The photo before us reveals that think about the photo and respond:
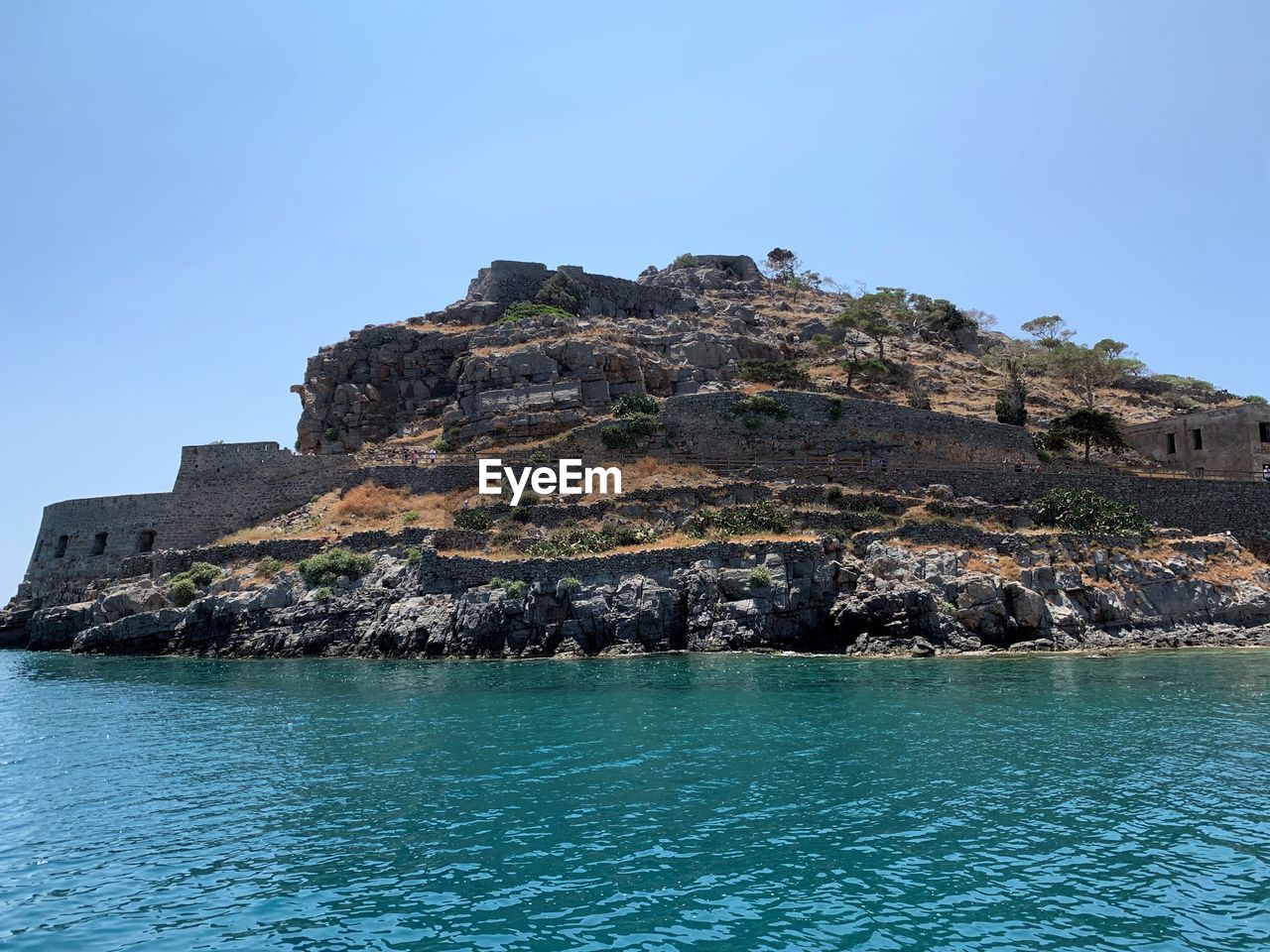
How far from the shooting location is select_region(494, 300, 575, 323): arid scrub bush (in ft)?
Result: 241

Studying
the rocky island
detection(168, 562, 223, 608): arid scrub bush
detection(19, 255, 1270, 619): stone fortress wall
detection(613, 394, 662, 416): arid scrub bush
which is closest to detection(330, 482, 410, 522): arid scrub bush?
the rocky island

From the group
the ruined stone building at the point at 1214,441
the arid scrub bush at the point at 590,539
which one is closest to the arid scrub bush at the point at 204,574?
the arid scrub bush at the point at 590,539

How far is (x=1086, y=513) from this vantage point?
51344 millimetres

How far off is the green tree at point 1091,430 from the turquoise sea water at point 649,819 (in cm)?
3935

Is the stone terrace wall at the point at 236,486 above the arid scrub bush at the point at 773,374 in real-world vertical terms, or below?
below

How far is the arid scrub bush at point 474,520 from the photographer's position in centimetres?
4977

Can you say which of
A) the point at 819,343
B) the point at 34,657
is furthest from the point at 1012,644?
the point at 34,657

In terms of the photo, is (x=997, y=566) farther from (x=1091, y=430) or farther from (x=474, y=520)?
(x=1091, y=430)

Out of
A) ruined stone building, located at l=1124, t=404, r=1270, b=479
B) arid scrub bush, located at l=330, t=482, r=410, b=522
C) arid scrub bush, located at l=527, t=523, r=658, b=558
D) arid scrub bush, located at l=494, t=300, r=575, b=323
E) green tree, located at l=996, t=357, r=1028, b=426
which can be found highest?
arid scrub bush, located at l=494, t=300, r=575, b=323

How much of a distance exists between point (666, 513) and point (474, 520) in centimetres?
1039

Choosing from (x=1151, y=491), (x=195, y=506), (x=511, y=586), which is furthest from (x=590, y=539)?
(x=1151, y=491)

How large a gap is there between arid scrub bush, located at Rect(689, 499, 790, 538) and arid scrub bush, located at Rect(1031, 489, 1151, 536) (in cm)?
1576

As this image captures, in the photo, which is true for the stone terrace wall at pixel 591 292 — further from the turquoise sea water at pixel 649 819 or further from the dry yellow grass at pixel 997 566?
the turquoise sea water at pixel 649 819

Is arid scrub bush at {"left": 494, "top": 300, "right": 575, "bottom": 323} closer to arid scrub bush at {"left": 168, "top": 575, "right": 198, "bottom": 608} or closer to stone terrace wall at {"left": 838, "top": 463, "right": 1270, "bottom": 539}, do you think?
stone terrace wall at {"left": 838, "top": 463, "right": 1270, "bottom": 539}
